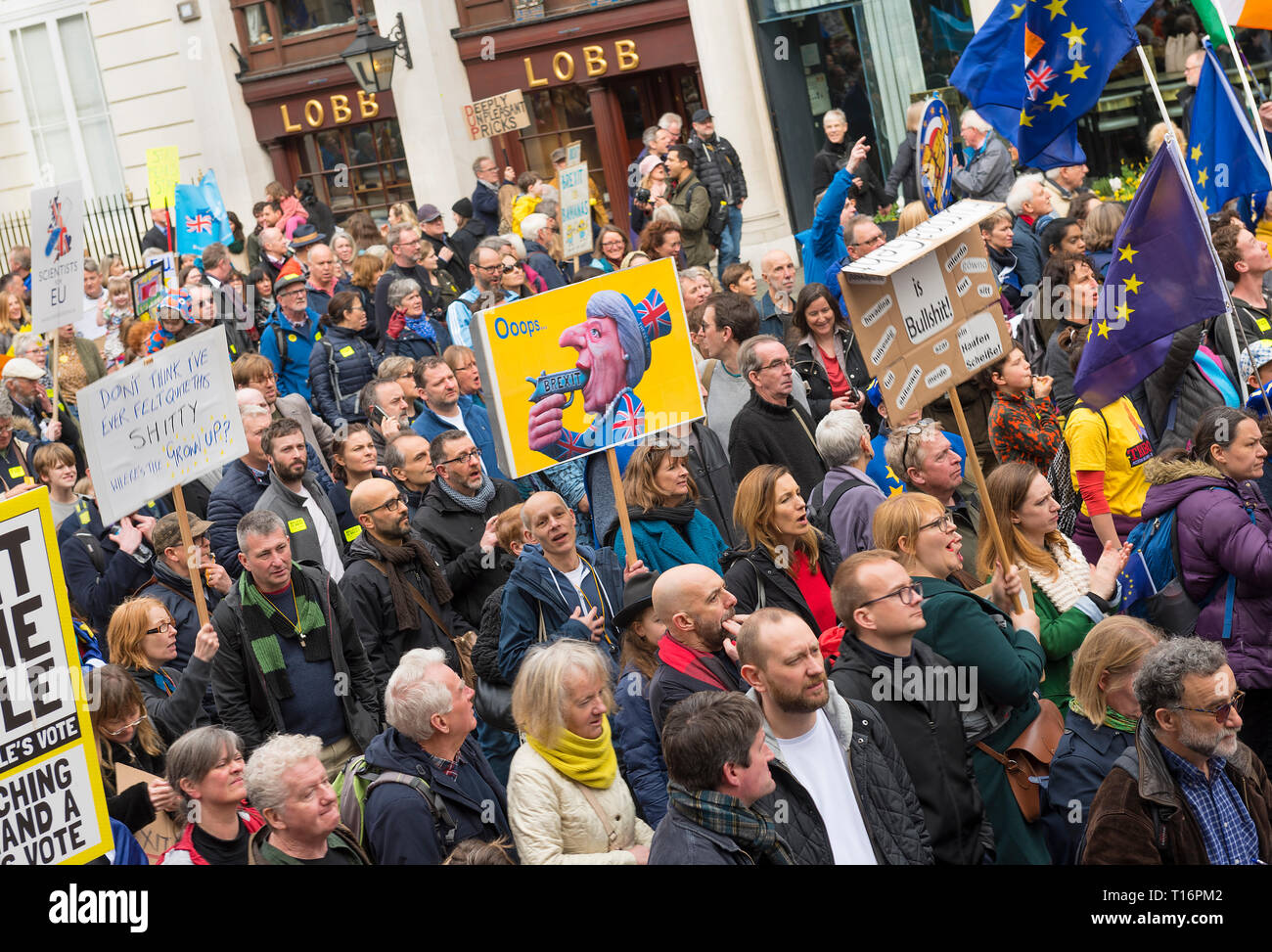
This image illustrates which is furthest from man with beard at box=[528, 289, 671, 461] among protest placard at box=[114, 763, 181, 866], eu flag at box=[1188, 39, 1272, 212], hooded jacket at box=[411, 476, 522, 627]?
eu flag at box=[1188, 39, 1272, 212]

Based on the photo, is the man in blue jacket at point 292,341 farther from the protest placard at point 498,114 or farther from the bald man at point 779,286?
the protest placard at point 498,114

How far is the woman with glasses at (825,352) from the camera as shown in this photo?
9.16 meters

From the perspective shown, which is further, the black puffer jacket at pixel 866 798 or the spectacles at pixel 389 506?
the spectacles at pixel 389 506

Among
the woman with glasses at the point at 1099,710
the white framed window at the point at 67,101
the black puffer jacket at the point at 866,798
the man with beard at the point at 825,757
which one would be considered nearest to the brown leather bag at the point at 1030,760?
the woman with glasses at the point at 1099,710

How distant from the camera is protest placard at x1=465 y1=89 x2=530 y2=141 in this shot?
17578 millimetres

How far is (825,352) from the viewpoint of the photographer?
927 cm

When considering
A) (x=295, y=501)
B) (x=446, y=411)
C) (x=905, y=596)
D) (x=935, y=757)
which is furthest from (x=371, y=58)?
(x=935, y=757)

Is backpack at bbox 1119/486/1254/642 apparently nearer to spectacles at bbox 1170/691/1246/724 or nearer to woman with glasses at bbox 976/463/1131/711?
woman with glasses at bbox 976/463/1131/711

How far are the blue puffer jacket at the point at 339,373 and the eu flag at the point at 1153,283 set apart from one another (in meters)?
5.79

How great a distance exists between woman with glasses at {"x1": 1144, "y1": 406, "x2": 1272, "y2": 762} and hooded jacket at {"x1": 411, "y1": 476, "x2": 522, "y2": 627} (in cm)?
291

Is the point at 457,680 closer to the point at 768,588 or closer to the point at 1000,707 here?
the point at 768,588

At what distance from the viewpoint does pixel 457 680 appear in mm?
5188

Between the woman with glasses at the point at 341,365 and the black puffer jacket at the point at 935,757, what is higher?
the woman with glasses at the point at 341,365

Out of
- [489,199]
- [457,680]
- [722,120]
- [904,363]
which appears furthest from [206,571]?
[722,120]
